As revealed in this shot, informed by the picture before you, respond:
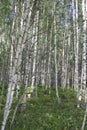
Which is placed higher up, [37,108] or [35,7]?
[35,7]

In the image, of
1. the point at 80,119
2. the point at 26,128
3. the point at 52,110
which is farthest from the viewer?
the point at 52,110

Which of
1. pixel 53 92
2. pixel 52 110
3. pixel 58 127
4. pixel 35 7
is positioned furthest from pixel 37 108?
pixel 35 7

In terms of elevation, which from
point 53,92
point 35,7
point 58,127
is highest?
point 35,7

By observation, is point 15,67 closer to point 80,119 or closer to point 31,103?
point 80,119

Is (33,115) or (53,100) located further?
(53,100)

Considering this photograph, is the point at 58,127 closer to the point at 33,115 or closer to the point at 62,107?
the point at 33,115

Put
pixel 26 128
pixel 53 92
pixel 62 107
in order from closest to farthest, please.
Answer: pixel 26 128 → pixel 62 107 → pixel 53 92

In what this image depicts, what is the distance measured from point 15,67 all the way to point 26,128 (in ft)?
17.4

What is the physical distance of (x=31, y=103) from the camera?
47.3ft

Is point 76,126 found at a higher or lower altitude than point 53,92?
lower

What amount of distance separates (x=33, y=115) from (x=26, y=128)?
1.31 metres

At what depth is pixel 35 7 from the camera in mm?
4945

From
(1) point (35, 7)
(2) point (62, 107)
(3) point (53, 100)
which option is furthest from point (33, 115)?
(1) point (35, 7)

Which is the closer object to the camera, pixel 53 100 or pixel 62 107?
pixel 62 107
